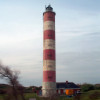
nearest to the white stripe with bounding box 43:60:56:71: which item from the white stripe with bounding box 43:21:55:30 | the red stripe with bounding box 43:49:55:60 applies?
the red stripe with bounding box 43:49:55:60

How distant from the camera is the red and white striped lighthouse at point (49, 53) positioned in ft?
110

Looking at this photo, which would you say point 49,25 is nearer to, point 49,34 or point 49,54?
point 49,34

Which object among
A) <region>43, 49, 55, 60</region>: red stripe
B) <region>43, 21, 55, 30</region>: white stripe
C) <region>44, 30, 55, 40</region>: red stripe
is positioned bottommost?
<region>43, 49, 55, 60</region>: red stripe

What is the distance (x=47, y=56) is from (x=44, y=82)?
16.3ft

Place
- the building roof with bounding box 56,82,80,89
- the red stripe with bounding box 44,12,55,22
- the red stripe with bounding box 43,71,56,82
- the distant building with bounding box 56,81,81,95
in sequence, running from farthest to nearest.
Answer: the building roof with bounding box 56,82,80,89 → the distant building with bounding box 56,81,81,95 → the red stripe with bounding box 44,12,55,22 → the red stripe with bounding box 43,71,56,82

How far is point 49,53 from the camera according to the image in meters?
34.0

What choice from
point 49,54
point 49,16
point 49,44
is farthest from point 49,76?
point 49,16

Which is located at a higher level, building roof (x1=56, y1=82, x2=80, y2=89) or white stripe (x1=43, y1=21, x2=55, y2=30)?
white stripe (x1=43, y1=21, x2=55, y2=30)

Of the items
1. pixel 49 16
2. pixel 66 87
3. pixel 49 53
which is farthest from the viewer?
pixel 66 87

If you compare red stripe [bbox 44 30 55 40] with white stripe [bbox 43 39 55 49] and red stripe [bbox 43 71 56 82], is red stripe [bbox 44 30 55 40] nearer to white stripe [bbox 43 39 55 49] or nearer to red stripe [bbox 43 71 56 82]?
white stripe [bbox 43 39 55 49]

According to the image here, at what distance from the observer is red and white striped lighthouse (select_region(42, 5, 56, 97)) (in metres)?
33.5

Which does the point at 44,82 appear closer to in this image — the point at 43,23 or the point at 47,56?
the point at 47,56

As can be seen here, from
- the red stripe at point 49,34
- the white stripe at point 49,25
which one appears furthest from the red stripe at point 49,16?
the red stripe at point 49,34

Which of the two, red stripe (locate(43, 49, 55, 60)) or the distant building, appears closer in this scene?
red stripe (locate(43, 49, 55, 60))
